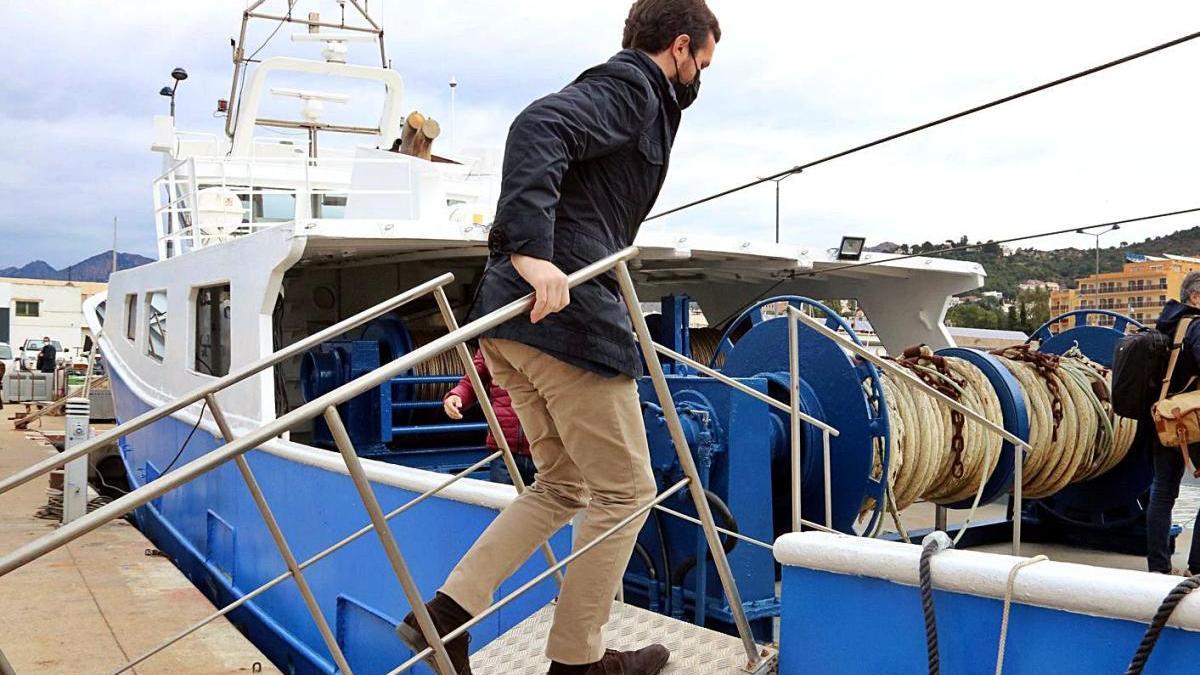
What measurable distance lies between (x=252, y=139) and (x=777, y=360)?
23.4 ft

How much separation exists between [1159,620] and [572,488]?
1.30m

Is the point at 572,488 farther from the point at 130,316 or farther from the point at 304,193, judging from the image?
the point at 130,316

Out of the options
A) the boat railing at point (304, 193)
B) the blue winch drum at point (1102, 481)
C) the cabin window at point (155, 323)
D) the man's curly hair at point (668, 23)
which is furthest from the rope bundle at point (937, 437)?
the cabin window at point (155, 323)

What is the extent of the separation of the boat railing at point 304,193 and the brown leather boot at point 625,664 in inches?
147

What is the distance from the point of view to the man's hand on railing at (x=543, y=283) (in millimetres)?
2191

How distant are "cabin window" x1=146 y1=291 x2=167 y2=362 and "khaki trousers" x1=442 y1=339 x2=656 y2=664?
6943 millimetres

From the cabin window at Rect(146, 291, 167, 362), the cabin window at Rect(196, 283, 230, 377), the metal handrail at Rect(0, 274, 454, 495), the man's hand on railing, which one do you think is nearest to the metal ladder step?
the metal handrail at Rect(0, 274, 454, 495)

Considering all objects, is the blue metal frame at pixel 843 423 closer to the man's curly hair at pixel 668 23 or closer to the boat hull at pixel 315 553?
the boat hull at pixel 315 553

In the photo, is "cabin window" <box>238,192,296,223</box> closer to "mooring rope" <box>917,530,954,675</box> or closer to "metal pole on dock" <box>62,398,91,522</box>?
"metal pole on dock" <box>62,398,91,522</box>

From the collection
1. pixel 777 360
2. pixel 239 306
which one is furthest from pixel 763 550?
pixel 239 306

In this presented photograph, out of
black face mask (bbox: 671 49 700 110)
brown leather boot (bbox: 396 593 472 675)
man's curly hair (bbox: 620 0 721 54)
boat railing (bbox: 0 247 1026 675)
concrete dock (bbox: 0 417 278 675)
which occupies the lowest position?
concrete dock (bbox: 0 417 278 675)

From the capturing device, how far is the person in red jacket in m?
4.69

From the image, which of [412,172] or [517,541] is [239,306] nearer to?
[412,172]

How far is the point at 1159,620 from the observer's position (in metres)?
2.01
